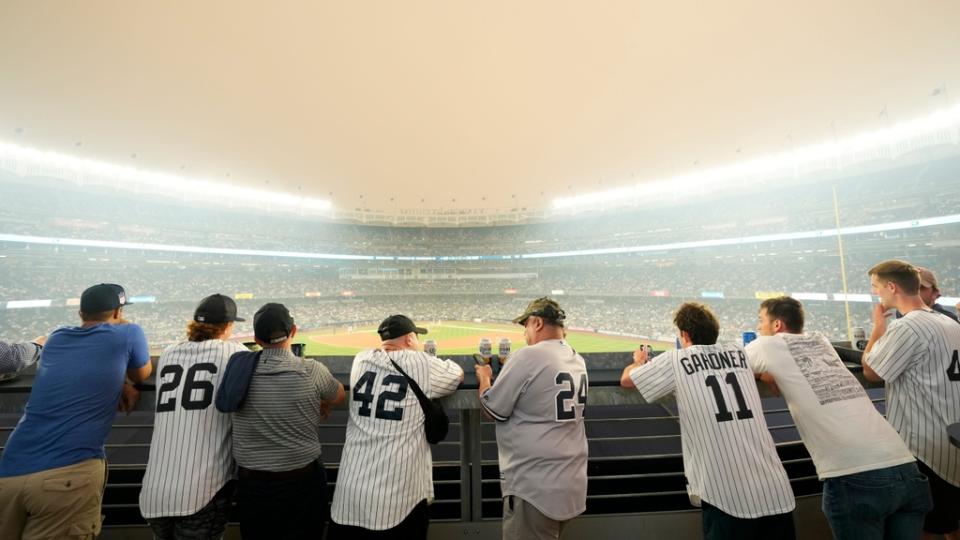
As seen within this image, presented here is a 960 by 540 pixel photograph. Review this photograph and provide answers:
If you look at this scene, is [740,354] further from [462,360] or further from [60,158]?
[60,158]

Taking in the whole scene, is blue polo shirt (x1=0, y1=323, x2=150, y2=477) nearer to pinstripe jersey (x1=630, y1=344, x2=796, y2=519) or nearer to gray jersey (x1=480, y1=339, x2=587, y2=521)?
Result: gray jersey (x1=480, y1=339, x2=587, y2=521)

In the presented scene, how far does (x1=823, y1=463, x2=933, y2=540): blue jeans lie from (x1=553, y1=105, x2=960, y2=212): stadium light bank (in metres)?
11.2

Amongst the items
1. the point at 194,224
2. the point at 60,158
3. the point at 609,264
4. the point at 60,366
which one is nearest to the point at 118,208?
the point at 194,224

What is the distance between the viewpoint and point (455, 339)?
17094 mm

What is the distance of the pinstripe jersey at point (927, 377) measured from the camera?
5.42 feet

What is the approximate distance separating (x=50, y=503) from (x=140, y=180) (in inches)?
681

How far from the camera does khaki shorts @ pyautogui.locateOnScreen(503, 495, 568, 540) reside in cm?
132

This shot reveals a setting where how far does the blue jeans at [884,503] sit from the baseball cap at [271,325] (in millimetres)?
2500

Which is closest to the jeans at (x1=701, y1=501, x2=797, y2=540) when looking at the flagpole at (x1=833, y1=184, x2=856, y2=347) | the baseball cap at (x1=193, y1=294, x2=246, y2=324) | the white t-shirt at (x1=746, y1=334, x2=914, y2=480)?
the white t-shirt at (x1=746, y1=334, x2=914, y2=480)

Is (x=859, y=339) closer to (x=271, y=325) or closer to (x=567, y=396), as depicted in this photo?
(x=567, y=396)

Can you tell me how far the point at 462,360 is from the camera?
2.63 meters

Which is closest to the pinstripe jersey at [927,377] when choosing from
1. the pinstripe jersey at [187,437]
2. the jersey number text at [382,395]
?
the jersey number text at [382,395]

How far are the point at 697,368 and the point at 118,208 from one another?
20336mm

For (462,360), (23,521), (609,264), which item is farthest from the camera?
(609,264)
